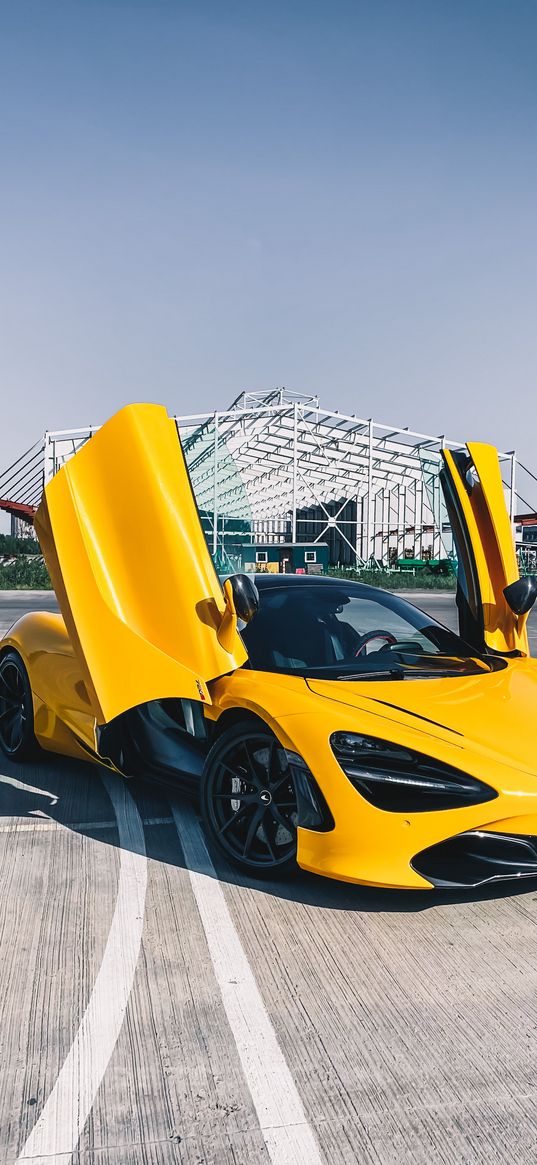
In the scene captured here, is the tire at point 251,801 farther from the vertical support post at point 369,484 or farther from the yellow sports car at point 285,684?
the vertical support post at point 369,484

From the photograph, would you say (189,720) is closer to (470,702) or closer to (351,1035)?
(470,702)

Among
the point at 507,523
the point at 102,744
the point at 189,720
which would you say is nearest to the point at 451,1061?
the point at 189,720

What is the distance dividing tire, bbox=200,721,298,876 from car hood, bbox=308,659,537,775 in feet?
1.12

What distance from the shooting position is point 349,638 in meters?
4.58

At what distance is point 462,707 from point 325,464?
35.6 meters

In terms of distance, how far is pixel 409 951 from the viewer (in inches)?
116

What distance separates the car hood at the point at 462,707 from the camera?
10.6 ft

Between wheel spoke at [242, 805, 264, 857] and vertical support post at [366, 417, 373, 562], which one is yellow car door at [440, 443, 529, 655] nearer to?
wheel spoke at [242, 805, 264, 857]

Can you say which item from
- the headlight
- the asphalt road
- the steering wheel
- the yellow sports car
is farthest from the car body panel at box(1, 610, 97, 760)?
the headlight

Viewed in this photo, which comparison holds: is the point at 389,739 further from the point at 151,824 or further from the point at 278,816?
the point at 151,824

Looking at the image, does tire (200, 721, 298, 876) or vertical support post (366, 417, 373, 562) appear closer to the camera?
tire (200, 721, 298, 876)

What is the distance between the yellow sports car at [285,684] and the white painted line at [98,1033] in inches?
17.1

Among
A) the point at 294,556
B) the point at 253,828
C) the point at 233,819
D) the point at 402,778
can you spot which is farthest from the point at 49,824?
the point at 294,556

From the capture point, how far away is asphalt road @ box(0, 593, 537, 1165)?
2.01m
